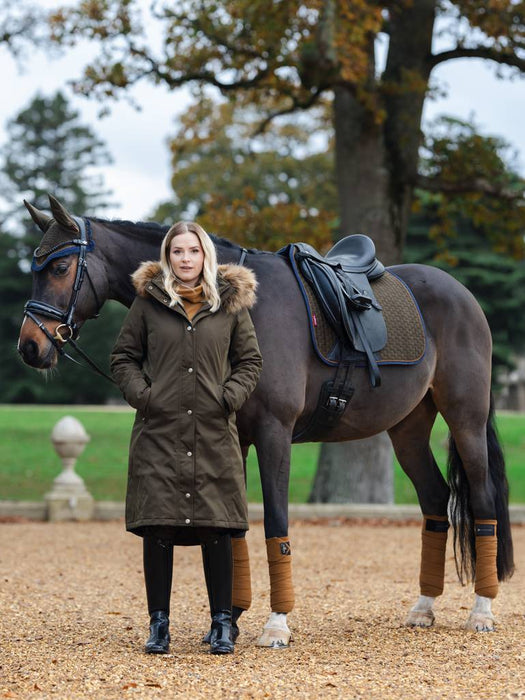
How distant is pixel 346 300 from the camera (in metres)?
5.22

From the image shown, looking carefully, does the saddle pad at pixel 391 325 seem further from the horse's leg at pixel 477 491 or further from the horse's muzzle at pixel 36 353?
the horse's muzzle at pixel 36 353

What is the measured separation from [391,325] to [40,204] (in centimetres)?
3742

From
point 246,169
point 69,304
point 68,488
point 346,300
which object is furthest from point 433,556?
point 246,169

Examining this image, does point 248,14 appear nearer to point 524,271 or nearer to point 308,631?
point 308,631

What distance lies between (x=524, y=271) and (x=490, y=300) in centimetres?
158

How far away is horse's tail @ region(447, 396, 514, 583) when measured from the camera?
225 inches

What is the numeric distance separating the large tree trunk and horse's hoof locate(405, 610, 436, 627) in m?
6.85

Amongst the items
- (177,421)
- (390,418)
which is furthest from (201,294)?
(390,418)

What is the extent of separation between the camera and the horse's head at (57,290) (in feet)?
15.7

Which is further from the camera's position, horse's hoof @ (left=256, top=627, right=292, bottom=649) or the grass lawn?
the grass lawn

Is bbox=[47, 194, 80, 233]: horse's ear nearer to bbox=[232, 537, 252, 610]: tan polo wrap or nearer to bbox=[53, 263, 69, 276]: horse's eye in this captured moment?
bbox=[53, 263, 69, 276]: horse's eye

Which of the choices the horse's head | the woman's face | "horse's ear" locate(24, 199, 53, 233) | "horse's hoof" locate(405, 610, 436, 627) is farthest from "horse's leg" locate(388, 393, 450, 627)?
"horse's ear" locate(24, 199, 53, 233)

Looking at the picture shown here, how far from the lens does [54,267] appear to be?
16.0 ft

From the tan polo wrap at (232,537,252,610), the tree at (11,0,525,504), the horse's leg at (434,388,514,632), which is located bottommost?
the tan polo wrap at (232,537,252,610)
